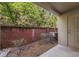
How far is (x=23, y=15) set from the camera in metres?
11.0

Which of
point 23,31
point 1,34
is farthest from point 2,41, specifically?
point 23,31

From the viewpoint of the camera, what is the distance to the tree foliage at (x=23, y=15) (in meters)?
8.91

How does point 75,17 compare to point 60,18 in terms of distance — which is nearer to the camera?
point 75,17

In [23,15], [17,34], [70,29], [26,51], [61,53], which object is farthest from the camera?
[23,15]

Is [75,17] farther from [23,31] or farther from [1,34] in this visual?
[1,34]

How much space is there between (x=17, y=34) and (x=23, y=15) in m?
2.87

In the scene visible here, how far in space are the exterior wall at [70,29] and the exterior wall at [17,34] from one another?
85.1 inches

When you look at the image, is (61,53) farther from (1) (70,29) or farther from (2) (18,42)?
(2) (18,42)

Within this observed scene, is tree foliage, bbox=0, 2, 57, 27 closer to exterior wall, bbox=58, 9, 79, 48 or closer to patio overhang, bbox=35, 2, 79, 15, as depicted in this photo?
exterior wall, bbox=58, 9, 79, 48

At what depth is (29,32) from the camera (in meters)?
10.0

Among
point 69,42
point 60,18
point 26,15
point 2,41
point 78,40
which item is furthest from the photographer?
point 26,15

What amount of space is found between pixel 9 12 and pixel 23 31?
1.49 meters

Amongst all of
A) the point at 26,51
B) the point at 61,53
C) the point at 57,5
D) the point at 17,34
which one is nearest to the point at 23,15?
the point at 17,34

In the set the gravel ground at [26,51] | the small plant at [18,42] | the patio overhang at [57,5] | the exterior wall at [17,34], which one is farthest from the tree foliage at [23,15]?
the patio overhang at [57,5]
